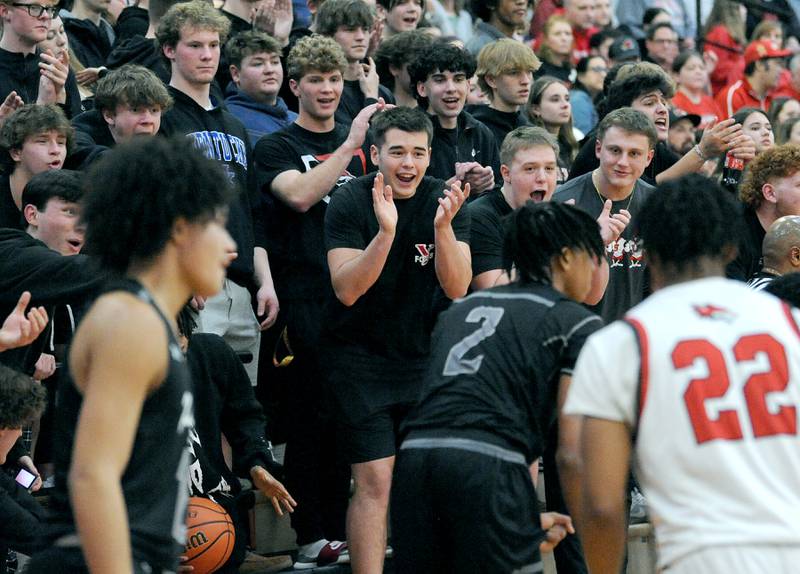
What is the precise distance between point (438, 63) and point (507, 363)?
4.08 m

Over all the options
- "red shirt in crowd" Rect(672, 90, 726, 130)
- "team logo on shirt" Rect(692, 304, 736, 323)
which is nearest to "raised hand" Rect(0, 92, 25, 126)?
"team logo on shirt" Rect(692, 304, 736, 323)

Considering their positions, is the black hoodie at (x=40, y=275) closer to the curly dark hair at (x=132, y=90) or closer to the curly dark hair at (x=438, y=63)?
the curly dark hair at (x=132, y=90)

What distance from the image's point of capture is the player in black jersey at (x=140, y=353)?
A: 10.7 ft

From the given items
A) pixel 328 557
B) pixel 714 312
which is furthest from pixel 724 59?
pixel 714 312

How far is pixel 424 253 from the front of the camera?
22.3 ft

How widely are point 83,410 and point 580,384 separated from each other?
4.41 ft

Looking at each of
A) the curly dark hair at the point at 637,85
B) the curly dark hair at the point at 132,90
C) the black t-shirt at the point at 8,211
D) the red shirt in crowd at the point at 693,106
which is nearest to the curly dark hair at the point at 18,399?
the black t-shirt at the point at 8,211

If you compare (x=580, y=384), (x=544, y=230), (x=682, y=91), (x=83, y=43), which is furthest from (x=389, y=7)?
(x=580, y=384)

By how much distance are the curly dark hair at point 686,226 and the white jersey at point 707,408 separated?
193 mm

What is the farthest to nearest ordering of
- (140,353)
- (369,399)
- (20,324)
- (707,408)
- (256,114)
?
(256,114) < (369,399) < (20,324) < (707,408) < (140,353)

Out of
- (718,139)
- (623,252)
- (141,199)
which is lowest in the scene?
(623,252)

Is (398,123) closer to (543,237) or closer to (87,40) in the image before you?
(543,237)

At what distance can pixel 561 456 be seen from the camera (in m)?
4.75

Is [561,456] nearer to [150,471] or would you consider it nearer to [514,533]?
[514,533]
